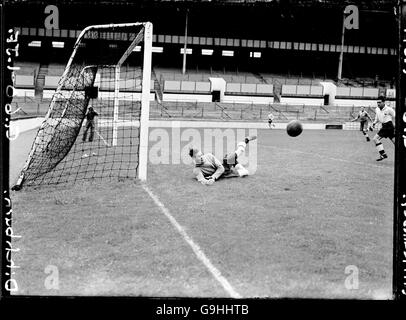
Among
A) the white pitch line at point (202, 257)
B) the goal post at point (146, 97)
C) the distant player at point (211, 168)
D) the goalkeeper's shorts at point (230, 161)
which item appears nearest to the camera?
the white pitch line at point (202, 257)

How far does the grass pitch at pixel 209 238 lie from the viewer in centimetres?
454

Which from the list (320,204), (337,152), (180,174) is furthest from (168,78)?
(320,204)

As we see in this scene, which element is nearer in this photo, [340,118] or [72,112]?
[72,112]

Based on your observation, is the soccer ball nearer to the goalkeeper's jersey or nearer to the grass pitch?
the grass pitch

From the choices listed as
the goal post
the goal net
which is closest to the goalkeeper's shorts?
the goal net

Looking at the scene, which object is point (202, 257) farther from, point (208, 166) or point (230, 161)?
point (230, 161)

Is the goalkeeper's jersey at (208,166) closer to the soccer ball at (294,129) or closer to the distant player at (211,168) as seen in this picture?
the distant player at (211,168)

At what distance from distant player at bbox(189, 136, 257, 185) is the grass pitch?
0.37 meters

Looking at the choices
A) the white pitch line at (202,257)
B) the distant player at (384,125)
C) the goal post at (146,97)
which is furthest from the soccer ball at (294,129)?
the distant player at (384,125)

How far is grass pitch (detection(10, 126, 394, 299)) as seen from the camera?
4539mm

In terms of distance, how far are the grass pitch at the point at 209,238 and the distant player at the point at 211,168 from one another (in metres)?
0.37
